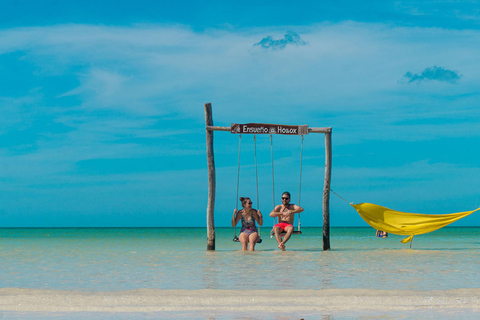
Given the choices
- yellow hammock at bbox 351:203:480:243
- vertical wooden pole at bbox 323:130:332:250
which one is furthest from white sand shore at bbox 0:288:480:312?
yellow hammock at bbox 351:203:480:243

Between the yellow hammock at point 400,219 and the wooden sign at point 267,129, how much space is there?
2.19m

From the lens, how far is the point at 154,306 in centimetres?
526

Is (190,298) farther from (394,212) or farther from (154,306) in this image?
(394,212)

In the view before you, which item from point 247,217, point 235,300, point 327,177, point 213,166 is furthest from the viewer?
point 327,177

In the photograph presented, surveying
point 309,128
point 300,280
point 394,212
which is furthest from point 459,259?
point 300,280

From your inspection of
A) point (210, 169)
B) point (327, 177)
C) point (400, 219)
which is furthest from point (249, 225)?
point (400, 219)

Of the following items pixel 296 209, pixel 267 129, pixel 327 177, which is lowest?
pixel 296 209

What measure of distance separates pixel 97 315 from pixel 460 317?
3206 mm

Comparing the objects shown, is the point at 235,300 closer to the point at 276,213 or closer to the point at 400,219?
the point at 276,213

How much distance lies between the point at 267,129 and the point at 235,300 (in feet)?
19.8

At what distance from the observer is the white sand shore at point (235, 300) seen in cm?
516

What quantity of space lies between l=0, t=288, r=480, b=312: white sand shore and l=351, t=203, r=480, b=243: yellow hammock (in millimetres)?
5841

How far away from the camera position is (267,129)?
11.2 meters

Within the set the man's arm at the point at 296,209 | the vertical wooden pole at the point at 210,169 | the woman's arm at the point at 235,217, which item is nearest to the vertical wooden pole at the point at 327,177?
the man's arm at the point at 296,209
